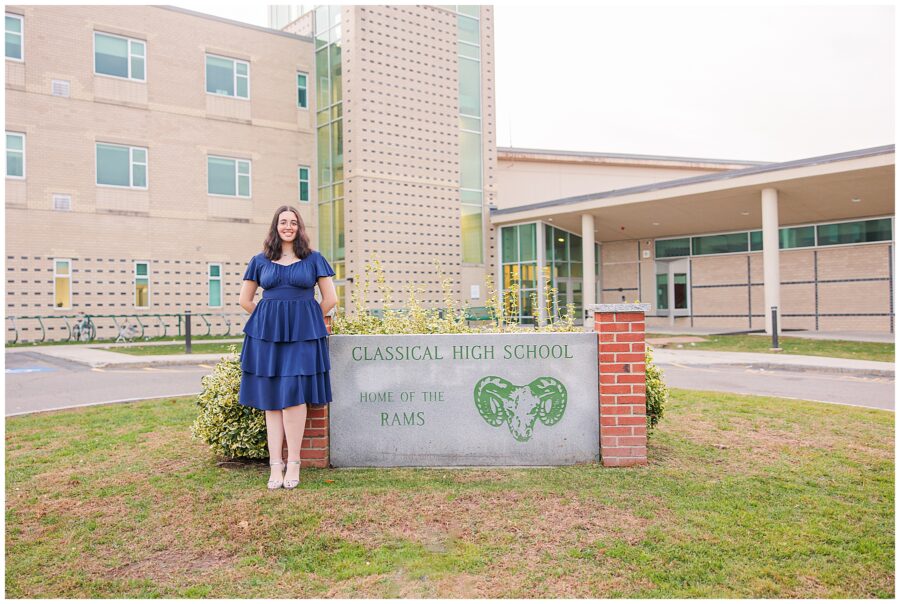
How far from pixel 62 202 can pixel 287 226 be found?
21243 mm

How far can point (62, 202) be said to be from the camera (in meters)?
22.7

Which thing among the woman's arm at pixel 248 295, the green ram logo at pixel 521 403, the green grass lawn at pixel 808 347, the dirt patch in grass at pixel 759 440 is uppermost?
the woman's arm at pixel 248 295

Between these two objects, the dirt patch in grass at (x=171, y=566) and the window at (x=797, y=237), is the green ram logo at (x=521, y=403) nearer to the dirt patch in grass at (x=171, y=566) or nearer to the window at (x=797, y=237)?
the dirt patch in grass at (x=171, y=566)

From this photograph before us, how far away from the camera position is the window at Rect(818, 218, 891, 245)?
23.5 m

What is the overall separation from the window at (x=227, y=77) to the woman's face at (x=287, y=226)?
23298mm

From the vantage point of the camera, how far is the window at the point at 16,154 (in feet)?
71.9

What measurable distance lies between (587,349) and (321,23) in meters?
26.7

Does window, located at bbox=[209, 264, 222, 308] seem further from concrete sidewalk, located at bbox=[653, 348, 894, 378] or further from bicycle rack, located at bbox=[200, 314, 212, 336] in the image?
concrete sidewalk, located at bbox=[653, 348, 894, 378]

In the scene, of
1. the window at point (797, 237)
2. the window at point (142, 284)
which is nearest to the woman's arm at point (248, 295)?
the window at point (142, 284)

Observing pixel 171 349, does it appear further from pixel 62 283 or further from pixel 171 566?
pixel 171 566

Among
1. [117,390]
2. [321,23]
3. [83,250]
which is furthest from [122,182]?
[117,390]

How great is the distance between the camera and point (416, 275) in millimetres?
27781

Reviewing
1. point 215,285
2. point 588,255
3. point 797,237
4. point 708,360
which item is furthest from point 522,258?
point 708,360

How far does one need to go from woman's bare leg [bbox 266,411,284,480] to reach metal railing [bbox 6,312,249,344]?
18934mm
